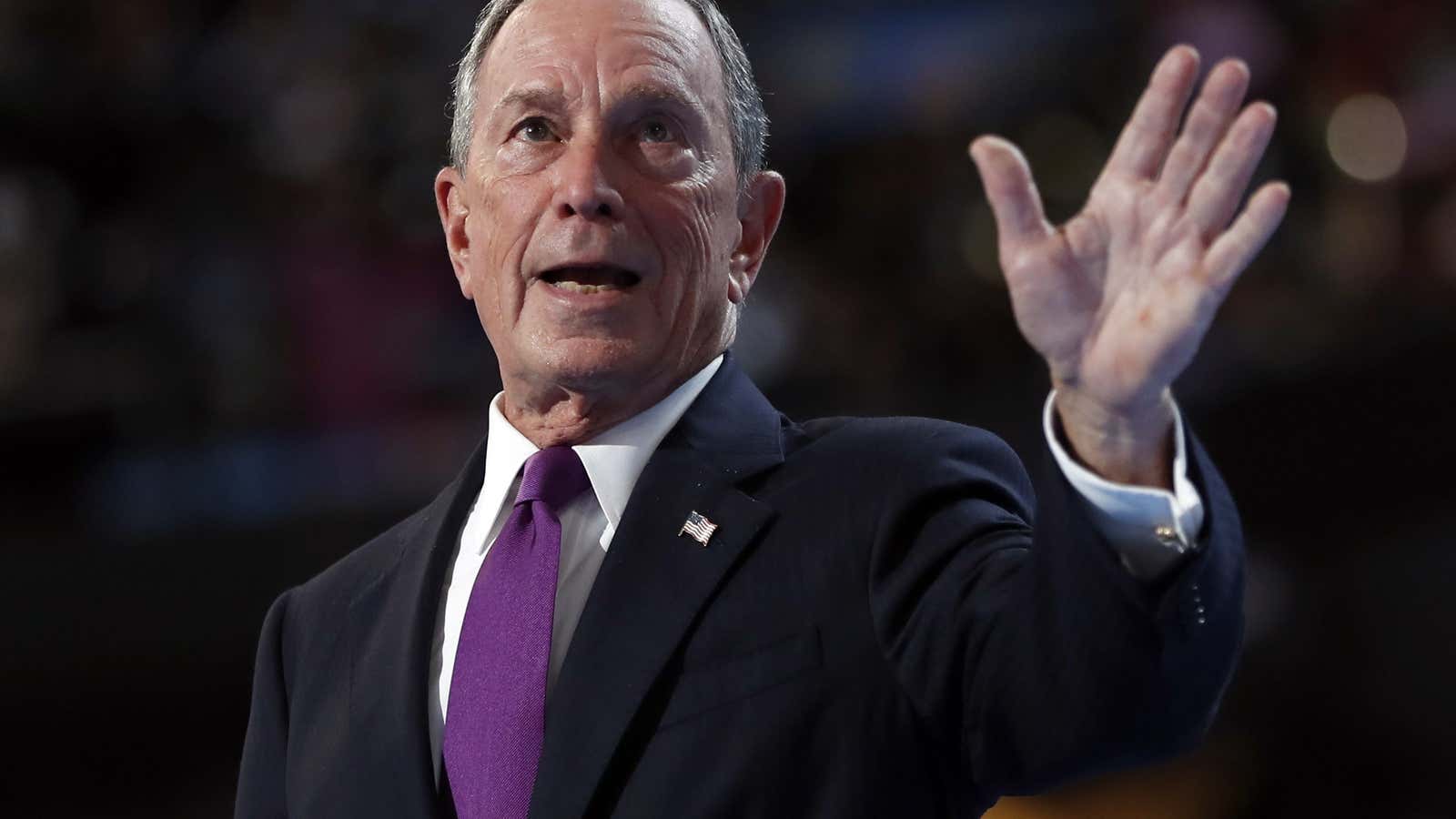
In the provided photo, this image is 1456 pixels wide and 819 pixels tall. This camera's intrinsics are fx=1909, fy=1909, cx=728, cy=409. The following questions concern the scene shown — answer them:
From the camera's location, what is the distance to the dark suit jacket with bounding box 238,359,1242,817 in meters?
1.56

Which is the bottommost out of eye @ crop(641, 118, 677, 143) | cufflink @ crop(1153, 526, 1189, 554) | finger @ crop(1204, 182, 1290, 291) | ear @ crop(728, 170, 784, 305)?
cufflink @ crop(1153, 526, 1189, 554)

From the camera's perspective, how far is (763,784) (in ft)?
5.90

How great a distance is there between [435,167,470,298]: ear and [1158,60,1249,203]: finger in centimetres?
106

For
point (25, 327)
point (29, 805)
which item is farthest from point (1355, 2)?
point (29, 805)

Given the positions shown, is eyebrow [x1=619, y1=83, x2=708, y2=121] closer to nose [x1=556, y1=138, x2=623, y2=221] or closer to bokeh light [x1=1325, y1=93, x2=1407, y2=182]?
nose [x1=556, y1=138, x2=623, y2=221]

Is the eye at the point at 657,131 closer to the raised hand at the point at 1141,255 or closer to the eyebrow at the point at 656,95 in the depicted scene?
the eyebrow at the point at 656,95

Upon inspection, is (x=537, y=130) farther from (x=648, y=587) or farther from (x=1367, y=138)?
(x=1367, y=138)

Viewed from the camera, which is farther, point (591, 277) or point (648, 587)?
point (591, 277)

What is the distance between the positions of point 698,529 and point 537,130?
0.53 meters

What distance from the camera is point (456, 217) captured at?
2430 millimetres

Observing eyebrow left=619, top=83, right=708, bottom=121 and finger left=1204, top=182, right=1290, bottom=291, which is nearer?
finger left=1204, top=182, right=1290, bottom=291

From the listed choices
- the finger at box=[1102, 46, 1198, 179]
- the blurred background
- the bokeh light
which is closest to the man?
the finger at box=[1102, 46, 1198, 179]

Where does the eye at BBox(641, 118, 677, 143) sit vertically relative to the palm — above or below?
above

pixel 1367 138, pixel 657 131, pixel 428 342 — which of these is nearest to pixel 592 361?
pixel 657 131
